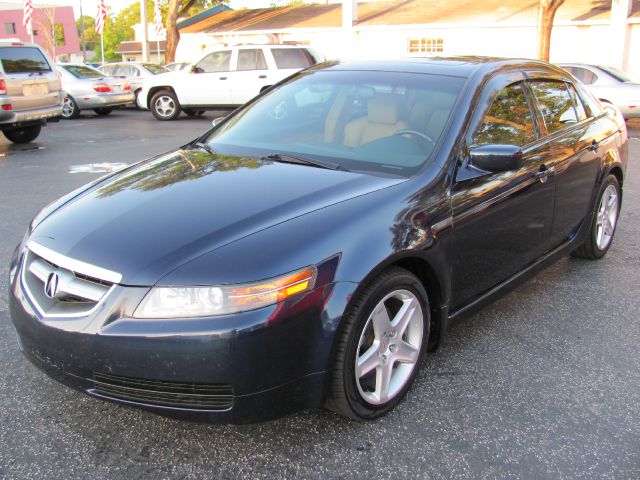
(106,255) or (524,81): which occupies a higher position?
(524,81)

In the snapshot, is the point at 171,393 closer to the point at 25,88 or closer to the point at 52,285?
the point at 52,285

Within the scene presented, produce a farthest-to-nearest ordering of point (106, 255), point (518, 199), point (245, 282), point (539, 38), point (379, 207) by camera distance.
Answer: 1. point (539, 38)
2. point (518, 199)
3. point (379, 207)
4. point (106, 255)
5. point (245, 282)

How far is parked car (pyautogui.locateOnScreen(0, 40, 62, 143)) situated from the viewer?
35.2 feet

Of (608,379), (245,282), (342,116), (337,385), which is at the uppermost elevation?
(342,116)

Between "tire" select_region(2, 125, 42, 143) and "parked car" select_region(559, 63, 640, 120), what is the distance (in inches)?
446

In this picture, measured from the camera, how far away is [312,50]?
55.7 ft

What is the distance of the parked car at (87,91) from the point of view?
57.1 ft

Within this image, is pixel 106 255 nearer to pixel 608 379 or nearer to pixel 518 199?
pixel 518 199

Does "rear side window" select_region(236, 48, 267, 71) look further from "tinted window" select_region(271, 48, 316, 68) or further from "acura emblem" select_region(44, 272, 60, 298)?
"acura emblem" select_region(44, 272, 60, 298)

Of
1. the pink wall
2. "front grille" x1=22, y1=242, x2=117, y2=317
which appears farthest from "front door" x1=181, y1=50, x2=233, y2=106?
the pink wall

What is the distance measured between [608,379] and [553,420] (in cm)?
57

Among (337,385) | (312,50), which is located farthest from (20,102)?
(337,385)

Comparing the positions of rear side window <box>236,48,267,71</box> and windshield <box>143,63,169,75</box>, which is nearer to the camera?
rear side window <box>236,48,267,71</box>

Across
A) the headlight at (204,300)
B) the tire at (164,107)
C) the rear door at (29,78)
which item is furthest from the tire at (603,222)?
the tire at (164,107)
